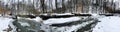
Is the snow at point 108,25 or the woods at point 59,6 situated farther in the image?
the woods at point 59,6

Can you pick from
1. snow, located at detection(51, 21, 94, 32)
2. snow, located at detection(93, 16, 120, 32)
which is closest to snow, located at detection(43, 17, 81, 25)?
snow, located at detection(51, 21, 94, 32)

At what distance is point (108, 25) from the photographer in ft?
23.3

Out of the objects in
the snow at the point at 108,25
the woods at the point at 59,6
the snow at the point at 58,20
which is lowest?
the snow at the point at 108,25

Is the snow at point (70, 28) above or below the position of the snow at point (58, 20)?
below

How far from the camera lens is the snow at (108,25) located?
687 centimetres

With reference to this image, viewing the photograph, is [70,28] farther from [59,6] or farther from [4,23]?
[4,23]

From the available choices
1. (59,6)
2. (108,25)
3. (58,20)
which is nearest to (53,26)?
(58,20)

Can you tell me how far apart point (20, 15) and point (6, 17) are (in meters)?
0.34

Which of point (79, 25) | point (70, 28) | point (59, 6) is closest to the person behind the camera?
point (70, 28)

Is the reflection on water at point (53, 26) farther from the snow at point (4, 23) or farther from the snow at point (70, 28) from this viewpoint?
the snow at point (4, 23)

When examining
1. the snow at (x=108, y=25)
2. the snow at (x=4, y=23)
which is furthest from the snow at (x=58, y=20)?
the snow at (x=4, y=23)

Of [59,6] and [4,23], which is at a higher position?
[59,6]

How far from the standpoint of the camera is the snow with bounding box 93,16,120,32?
6.87 meters

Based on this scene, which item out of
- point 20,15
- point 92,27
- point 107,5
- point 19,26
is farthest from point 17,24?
point 107,5
